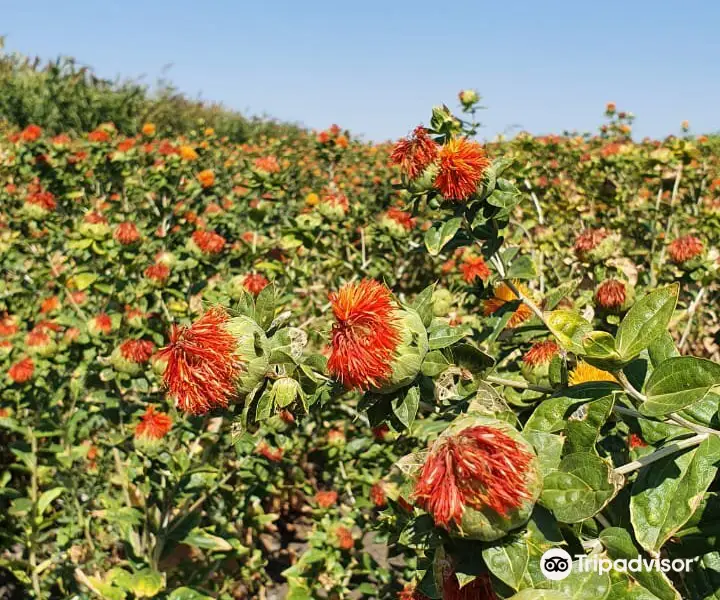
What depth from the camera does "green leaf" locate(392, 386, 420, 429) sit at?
0.94 metres

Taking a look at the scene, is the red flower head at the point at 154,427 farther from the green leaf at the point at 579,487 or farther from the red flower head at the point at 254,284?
the green leaf at the point at 579,487

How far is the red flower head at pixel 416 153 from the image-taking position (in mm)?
1362

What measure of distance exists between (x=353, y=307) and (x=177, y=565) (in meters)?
2.06

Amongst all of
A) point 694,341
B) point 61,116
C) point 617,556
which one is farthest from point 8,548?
point 61,116

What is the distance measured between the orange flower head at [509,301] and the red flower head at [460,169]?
13.7 inches

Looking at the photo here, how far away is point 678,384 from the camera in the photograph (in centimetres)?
86

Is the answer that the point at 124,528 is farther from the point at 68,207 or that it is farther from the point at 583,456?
the point at 68,207

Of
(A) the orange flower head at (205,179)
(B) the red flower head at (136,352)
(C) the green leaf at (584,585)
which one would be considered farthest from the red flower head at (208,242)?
(C) the green leaf at (584,585)

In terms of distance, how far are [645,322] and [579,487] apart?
0.92 feet

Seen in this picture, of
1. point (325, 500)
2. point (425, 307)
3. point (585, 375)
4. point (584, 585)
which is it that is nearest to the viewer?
point (584, 585)

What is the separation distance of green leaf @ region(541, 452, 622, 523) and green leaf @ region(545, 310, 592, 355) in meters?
0.18

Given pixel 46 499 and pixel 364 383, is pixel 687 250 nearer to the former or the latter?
pixel 364 383

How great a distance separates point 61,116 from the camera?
1109 cm

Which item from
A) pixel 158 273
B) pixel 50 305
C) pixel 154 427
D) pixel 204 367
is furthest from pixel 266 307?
pixel 50 305
